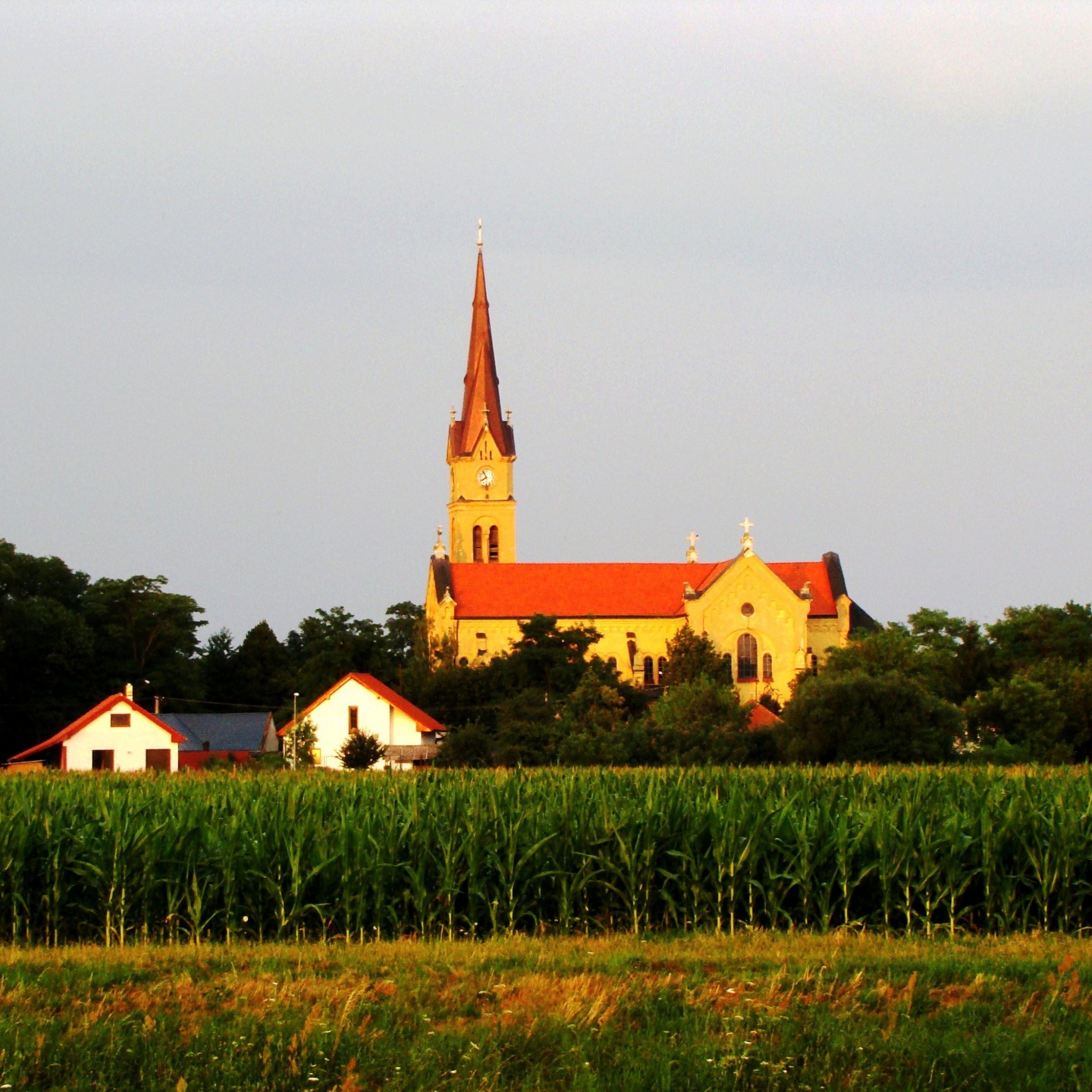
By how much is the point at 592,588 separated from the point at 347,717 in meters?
37.1

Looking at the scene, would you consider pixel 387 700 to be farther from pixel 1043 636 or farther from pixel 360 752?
pixel 1043 636

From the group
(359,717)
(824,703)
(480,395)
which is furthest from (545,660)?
(480,395)

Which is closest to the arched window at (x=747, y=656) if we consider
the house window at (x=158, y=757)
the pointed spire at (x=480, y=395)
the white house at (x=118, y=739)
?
the pointed spire at (x=480, y=395)

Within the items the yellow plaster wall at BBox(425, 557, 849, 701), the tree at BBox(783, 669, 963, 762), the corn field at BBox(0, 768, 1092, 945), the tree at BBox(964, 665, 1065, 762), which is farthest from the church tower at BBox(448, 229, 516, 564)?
the corn field at BBox(0, 768, 1092, 945)

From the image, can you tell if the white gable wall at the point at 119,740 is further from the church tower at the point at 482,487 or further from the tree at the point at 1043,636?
the church tower at the point at 482,487

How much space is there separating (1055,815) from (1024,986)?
514cm

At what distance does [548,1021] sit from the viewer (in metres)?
11.7

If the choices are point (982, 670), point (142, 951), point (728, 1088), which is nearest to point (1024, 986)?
point (728, 1088)

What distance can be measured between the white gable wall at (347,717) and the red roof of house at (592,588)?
3087 cm

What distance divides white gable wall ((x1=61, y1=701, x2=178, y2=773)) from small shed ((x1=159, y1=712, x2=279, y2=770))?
10.8m

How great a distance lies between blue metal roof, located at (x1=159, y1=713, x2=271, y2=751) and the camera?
76375 mm

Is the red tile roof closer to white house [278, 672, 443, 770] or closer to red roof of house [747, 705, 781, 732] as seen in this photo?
red roof of house [747, 705, 781, 732]

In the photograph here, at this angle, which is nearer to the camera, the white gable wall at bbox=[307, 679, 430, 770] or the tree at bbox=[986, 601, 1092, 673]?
the white gable wall at bbox=[307, 679, 430, 770]

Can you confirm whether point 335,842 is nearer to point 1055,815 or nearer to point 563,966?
point 563,966
